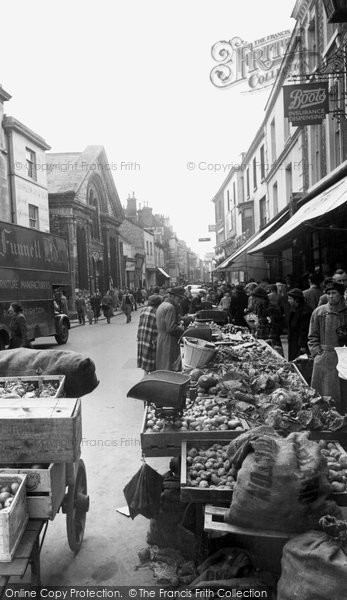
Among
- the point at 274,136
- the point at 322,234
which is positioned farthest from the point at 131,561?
the point at 274,136

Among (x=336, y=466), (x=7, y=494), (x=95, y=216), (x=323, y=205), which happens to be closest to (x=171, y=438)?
(x=336, y=466)

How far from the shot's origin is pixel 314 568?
7.70ft

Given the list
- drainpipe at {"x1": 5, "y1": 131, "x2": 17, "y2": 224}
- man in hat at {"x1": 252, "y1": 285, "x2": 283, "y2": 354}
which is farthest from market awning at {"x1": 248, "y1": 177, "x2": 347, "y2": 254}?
drainpipe at {"x1": 5, "y1": 131, "x2": 17, "y2": 224}

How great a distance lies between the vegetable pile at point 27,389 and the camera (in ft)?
12.8

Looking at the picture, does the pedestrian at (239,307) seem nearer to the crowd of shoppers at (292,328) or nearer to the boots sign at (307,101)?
the crowd of shoppers at (292,328)

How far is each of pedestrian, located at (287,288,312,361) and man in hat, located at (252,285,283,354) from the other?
676 mm

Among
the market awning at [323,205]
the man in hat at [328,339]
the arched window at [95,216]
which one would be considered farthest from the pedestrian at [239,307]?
the arched window at [95,216]

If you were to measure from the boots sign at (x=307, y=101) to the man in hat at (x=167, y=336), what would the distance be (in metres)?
7.17

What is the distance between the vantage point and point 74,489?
391cm

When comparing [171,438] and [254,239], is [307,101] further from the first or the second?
[171,438]

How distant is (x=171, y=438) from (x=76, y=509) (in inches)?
43.6

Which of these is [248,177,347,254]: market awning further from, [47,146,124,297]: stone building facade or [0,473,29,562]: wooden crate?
[47,146,124,297]: stone building facade

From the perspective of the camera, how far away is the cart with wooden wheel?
3061 millimetres

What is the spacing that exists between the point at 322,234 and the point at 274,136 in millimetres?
10655
